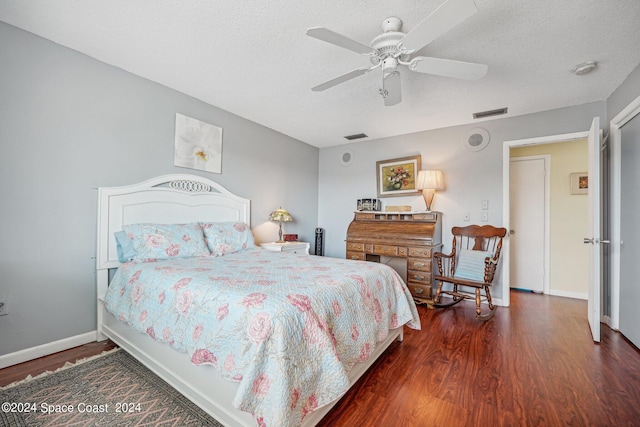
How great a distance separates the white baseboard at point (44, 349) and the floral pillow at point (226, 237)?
3.90ft

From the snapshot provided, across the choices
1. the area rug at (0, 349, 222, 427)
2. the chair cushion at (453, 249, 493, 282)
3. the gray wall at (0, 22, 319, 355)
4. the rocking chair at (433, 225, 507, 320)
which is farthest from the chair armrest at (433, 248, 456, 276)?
the gray wall at (0, 22, 319, 355)

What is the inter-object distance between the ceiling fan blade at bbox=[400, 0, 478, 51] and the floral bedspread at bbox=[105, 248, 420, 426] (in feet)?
4.93

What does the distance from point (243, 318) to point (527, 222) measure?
4.56 metres

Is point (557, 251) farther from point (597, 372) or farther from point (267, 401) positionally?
point (267, 401)

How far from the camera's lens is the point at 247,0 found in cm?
168

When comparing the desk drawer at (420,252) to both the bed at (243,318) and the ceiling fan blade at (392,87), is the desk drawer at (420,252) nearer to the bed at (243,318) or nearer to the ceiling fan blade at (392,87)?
the bed at (243,318)

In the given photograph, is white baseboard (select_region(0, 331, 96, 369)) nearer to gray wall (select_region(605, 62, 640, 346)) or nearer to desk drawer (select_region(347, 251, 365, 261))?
desk drawer (select_region(347, 251, 365, 261))

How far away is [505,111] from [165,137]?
12.8 feet

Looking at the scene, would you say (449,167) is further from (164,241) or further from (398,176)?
(164,241)

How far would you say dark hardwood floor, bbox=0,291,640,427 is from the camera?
4.89 ft

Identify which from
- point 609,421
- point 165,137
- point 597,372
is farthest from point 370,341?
point 165,137

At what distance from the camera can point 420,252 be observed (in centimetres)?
346

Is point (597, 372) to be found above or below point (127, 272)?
below

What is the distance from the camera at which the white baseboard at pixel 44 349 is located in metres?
1.93
